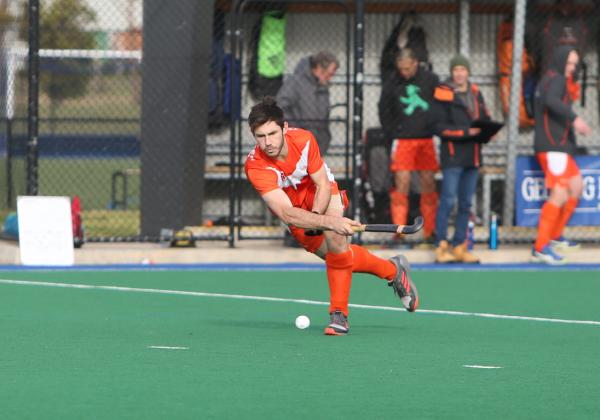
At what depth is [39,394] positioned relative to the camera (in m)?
7.62

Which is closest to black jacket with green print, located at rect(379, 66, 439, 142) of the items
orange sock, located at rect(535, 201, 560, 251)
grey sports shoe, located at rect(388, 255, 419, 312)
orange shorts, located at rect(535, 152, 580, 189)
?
orange shorts, located at rect(535, 152, 580, 189)

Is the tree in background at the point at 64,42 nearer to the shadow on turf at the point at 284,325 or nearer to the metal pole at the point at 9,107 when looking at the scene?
the metal pole at the point at 9,107

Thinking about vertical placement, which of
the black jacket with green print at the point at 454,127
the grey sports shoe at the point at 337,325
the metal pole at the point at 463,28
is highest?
the metal pole at the point at 463,28

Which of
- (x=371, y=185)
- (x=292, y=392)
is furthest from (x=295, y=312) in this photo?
(x=371, y=185)

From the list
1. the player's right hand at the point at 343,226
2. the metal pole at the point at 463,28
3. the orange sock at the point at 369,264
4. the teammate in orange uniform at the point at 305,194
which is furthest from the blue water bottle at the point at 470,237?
the player's right hand at the point at 343,226

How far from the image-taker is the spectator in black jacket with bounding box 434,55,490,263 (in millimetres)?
15498

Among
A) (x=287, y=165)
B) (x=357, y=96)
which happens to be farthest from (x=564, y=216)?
(x=287, y=165)

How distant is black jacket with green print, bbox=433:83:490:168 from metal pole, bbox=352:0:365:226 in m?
1.10

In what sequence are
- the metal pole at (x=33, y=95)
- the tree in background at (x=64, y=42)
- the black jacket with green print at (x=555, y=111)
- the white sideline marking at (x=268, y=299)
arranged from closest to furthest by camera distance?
the white sideline marking at (x=268, y=299)
the black jacket with green print at (x=555, y=111)
the metal pole at (x=33, y=95)
the tree in background at (x=64, y=42)

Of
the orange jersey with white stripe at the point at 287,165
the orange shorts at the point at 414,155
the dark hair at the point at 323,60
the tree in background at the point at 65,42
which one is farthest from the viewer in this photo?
the tree in background at the point at 65,42

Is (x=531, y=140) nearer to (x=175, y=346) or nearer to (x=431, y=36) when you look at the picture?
(x=431, y=36)

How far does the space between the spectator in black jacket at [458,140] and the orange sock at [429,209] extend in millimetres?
783

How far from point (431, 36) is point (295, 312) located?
8456mm

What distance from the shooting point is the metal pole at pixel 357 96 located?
645 inches
